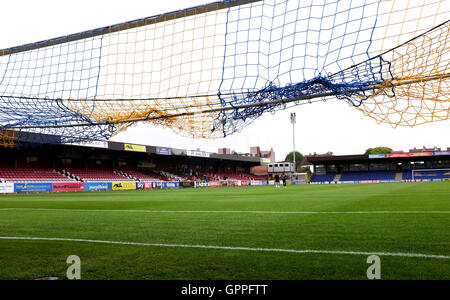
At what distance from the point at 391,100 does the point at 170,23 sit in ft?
14.8

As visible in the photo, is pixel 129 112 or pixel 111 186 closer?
pixel 129 112

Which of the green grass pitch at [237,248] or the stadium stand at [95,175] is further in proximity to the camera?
the stadium stand at [95,175]

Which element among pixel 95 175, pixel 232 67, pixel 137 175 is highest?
pixel 232 67

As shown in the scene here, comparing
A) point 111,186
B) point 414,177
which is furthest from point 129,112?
A: point 414,177

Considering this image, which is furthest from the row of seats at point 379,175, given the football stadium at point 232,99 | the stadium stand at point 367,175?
the football stadium at point 232,99

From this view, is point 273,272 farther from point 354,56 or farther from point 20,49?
point 20,49

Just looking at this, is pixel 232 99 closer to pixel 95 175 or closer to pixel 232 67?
pixel 232 67

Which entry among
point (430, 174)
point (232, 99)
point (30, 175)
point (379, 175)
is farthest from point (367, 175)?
point (232, 99)

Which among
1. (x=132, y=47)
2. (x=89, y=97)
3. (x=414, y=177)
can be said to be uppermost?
(x=132, y=47)

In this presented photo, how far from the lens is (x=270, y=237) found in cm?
646

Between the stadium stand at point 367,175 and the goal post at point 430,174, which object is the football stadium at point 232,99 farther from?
the goal post at point 430,174

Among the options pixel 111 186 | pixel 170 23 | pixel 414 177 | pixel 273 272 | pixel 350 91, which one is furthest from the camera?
pixel 414 177

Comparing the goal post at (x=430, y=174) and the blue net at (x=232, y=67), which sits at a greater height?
the blue net at (x=232, y=67)

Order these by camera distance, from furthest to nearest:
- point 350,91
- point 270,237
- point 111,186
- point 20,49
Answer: point 111,186, point 20,49, point 270,237, point 350,91
